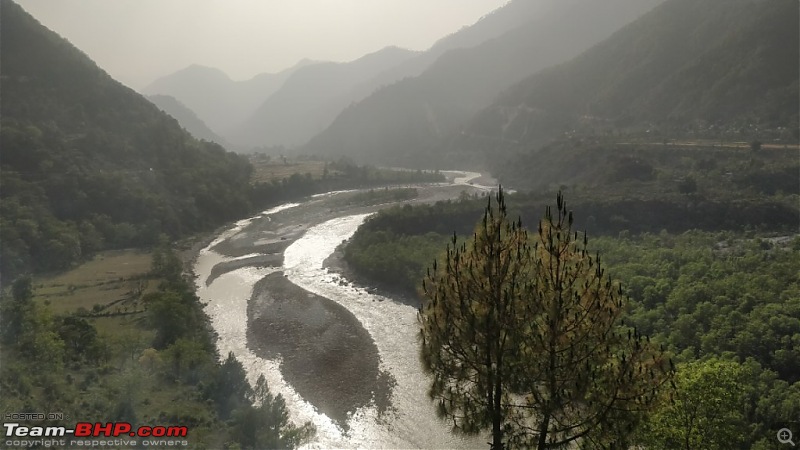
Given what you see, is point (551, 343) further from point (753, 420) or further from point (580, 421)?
point (753, 420)

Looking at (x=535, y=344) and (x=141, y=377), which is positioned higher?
(x=535, y=344)

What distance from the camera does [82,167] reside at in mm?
82562

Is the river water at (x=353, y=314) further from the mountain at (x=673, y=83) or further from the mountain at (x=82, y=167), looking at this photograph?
the mountain at (x=673, y=83)

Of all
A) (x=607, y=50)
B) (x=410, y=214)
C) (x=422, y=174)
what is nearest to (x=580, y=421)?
(x=410, y=214)

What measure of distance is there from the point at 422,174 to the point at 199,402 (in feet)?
397

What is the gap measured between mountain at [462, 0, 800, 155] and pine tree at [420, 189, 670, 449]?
107364 mm

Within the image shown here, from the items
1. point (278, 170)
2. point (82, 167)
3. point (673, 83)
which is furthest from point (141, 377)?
point (673, 83)

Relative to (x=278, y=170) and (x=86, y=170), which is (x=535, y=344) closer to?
(x=86, y=170)

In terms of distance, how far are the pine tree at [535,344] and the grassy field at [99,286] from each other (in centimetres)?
4579

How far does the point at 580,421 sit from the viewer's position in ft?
32.6

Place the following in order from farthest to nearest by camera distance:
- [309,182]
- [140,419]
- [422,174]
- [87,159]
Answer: [422,174] < [309,182] < [87,159] < [140,419]

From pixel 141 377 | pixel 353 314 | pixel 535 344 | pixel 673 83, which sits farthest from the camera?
pixel 673 83

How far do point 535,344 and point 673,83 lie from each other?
145 metres

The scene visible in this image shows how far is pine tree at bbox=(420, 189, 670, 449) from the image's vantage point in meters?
9.66
